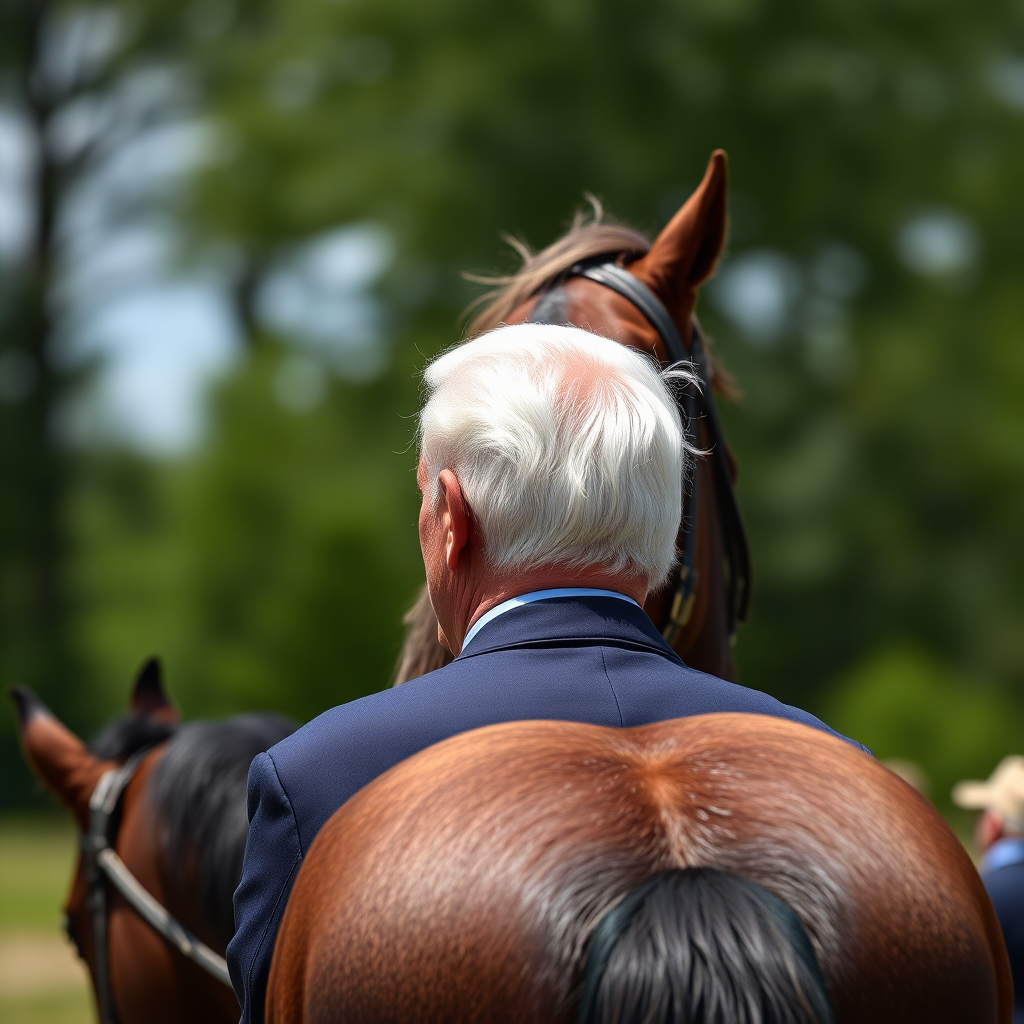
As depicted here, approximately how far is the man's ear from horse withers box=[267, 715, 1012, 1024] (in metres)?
0.26

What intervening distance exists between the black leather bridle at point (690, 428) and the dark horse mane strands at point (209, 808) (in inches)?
41.6

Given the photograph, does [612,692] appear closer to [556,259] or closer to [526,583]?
[526,583]

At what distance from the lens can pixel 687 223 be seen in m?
2.50

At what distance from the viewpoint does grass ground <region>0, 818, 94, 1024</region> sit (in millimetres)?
9250

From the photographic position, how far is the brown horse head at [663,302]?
2371 millimetres

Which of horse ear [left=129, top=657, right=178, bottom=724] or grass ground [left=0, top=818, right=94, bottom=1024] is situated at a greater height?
horse ear [left=129, top=657, right=178, bottom=724]

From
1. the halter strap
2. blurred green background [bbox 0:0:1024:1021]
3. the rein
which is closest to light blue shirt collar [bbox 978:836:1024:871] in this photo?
the halter strap

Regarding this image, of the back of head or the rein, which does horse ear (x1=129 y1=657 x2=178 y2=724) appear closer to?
the rein

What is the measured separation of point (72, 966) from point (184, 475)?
777 cm

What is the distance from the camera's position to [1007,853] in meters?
3.67

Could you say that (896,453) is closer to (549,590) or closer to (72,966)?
(72,966)

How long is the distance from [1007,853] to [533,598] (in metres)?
2.76

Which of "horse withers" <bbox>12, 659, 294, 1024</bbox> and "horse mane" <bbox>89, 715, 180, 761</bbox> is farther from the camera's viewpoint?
"horse mane" <bbox>89, 715, 180, 761</bbox>

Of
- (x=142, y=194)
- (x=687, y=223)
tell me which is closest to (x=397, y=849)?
(x=687, y=223)
